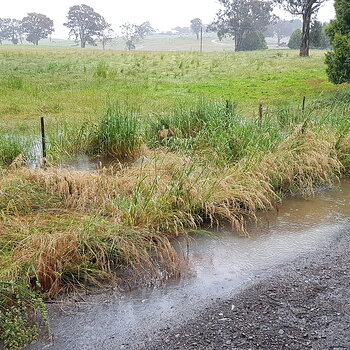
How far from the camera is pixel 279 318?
3.46 m

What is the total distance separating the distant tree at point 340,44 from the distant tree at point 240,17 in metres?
39.0

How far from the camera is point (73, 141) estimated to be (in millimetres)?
7695

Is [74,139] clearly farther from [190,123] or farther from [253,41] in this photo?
[253,41]

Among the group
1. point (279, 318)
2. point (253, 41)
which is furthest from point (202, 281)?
point (253, 41)

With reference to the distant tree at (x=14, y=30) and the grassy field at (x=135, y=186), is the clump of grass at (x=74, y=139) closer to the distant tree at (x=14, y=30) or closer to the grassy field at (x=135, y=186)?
the grassy field at (x=135, y=186)

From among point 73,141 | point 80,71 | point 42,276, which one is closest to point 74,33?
point 80,71

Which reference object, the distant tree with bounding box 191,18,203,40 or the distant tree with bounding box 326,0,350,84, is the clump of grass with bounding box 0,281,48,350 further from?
the distant tree with bounding box 191,18,203,40

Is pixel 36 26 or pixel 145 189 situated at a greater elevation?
pixel 36 26

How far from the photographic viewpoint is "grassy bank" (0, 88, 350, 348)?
396cm

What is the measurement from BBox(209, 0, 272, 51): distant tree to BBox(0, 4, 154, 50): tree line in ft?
75.3

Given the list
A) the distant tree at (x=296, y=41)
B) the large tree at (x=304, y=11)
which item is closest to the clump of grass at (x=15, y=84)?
the large tree at (x=304, y=11)

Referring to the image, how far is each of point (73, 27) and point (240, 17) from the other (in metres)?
27.9

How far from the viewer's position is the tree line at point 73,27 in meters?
67.8

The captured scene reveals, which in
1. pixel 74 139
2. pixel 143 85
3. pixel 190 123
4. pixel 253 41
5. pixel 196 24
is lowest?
pixel 74 139
